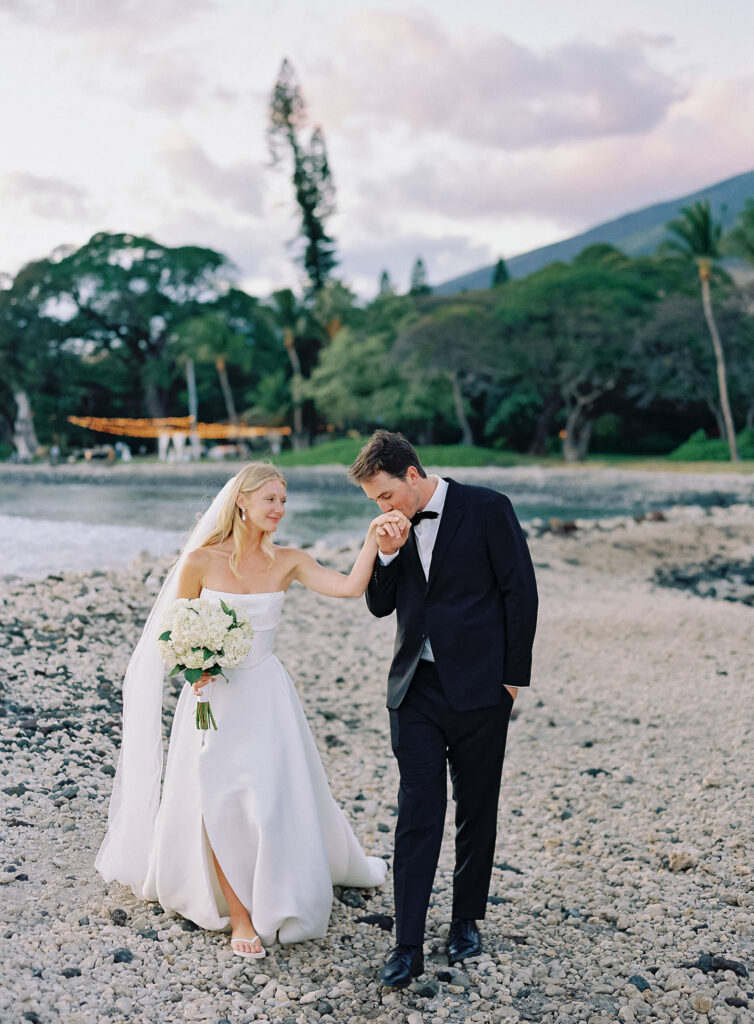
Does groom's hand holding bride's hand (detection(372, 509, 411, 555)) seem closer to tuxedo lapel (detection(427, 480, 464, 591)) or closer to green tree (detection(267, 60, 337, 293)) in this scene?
tuxedo lapel (detection(427, 480, 464, 591))

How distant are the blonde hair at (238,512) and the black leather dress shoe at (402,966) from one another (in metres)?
1.49

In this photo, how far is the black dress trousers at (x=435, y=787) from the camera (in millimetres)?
3232

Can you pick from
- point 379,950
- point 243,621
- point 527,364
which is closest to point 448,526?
point 243,621

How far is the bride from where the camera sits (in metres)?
3.46

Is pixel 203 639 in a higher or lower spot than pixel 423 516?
lower

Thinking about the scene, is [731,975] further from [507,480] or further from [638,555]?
[507,480]

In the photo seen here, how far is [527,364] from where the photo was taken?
4019 cm

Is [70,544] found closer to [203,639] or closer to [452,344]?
[203,639]

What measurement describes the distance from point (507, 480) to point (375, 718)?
97.9 ft

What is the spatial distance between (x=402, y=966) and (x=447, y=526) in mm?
1562

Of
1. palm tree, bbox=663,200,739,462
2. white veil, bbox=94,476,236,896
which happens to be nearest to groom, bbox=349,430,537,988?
white veil, bbox=94,476,236,896

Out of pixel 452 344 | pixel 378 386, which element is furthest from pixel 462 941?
pixel 378 386

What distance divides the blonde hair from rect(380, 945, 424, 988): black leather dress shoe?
1492mm

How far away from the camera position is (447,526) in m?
3.33
